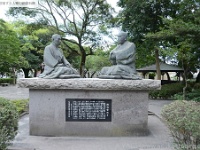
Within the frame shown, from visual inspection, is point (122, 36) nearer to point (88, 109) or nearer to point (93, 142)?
point (88, 109)

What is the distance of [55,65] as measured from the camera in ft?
20.4

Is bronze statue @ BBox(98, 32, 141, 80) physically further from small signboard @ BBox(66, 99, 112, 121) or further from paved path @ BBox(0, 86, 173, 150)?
paved path @ BBox(0, 86, 173, 150)

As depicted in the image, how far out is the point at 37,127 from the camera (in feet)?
19.6

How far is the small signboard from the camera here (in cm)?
597

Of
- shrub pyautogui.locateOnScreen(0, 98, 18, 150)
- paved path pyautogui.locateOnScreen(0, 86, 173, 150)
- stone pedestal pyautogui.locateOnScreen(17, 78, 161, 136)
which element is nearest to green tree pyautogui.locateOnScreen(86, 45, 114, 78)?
stone pedestal pyautogui.locateOnScreen(17, 78, 161, 136)

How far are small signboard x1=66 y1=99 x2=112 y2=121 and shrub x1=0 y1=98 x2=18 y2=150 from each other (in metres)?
1.69

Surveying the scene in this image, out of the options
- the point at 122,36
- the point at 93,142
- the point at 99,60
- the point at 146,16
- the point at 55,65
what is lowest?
the point at 93,142

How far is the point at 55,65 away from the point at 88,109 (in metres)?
1.41

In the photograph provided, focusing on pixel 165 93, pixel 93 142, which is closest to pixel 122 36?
pixel 93 142

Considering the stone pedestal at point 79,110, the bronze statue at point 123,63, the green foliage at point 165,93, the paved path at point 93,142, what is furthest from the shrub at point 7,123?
the green foliage at point 165,93

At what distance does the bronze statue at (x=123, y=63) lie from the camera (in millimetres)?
6074

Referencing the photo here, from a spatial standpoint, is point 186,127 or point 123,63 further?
point 123,63

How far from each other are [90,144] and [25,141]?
4.73ft

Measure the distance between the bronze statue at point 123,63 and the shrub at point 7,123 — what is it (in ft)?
8.68
